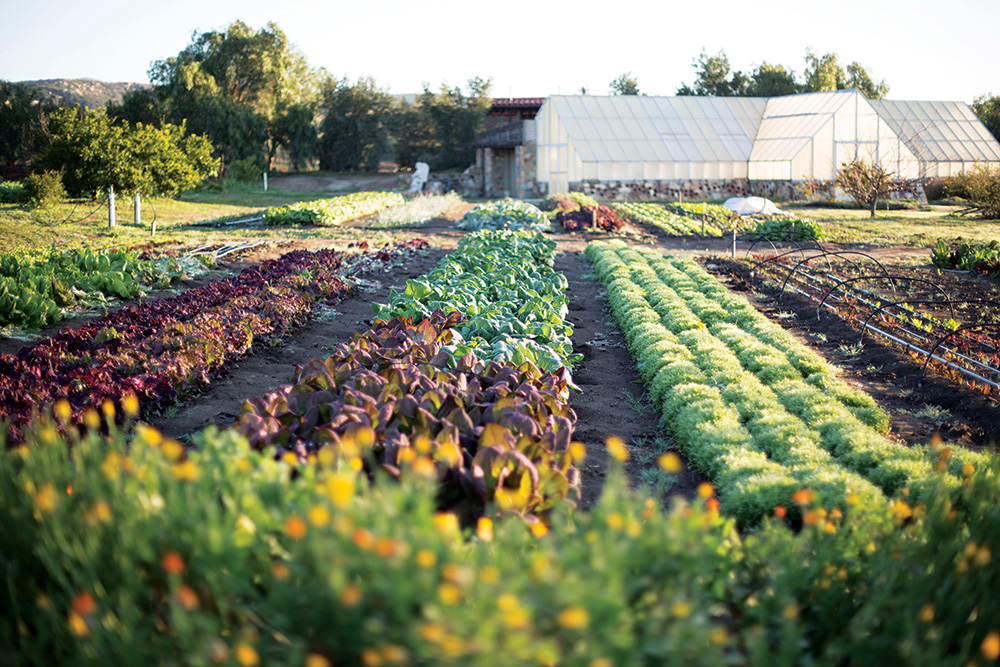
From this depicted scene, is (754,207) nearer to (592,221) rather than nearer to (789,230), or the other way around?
(789,230)

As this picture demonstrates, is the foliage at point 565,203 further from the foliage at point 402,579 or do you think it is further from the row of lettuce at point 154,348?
the foliage at point 402,579

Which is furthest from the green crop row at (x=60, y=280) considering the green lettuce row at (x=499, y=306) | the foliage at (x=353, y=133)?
the foliage at (x=353, y=133)

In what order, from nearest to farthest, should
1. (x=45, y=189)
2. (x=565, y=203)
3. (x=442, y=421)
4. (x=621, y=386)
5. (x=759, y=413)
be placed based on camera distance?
(x=442, y=421), (x=759, y=413), (x=621, y=386), (x=45, y=189), (x=565, y=203)

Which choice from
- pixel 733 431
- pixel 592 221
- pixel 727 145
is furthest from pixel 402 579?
pixel 727 145

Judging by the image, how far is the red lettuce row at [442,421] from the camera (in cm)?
293

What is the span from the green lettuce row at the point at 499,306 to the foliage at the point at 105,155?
11629 mm

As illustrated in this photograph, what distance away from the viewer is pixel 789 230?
59.6 feet

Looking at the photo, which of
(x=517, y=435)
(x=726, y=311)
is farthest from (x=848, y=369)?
(x=517, y=435)

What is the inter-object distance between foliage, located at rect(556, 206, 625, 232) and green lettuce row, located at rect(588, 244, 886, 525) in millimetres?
12340

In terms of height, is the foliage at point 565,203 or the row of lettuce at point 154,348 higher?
the foliage at point 565,203

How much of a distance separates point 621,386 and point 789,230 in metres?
13.8

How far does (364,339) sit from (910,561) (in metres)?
3.80

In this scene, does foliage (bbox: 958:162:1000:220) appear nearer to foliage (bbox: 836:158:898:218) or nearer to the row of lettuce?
foliage (bbox: 836:158:898:218)

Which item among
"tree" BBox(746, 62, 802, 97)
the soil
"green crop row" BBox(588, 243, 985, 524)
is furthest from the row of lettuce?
"tree" BBox(746, 62, 802, 97)
